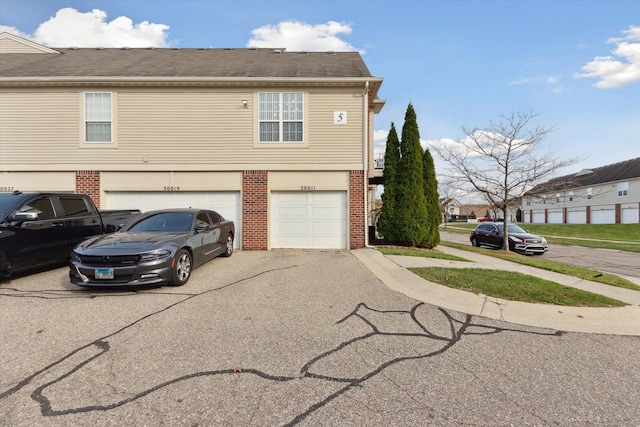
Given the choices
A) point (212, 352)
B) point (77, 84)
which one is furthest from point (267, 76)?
point (212, 352)

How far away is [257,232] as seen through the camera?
10922 millimetres

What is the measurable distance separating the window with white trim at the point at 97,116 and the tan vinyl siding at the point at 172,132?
0.68ft

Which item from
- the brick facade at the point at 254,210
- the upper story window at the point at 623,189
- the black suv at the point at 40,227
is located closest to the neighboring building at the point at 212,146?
the brick facade at the point at 254,210

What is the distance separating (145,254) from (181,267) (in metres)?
0.76

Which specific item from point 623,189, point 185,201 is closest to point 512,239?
point 185,201

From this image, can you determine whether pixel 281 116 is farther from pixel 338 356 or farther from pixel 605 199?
pixel 605 199

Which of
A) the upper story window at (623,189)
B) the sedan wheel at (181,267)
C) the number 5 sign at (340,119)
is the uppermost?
the number 5 sign at (340,119)

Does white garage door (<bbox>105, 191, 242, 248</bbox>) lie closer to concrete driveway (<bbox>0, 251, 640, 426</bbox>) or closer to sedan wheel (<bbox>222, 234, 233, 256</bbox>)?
sedan wheel (<bbox>222, 234, 233, 256</bbox>)

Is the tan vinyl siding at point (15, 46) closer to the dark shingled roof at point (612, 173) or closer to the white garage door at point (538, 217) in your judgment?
the dark shingled roof at point (612, 173)

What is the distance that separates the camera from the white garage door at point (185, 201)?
1110 cm

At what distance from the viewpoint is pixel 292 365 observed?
3.12 metres

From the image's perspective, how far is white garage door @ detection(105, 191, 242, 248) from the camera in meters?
11.1

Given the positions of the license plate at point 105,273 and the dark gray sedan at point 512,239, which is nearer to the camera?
the license plate at point 105,273

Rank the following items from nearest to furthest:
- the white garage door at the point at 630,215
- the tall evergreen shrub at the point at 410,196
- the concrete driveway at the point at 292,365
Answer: the concrete driveway at the point at 292,365, the tall evergreen shrub at the point at 410,196, the white garage door at the point at 630,215
